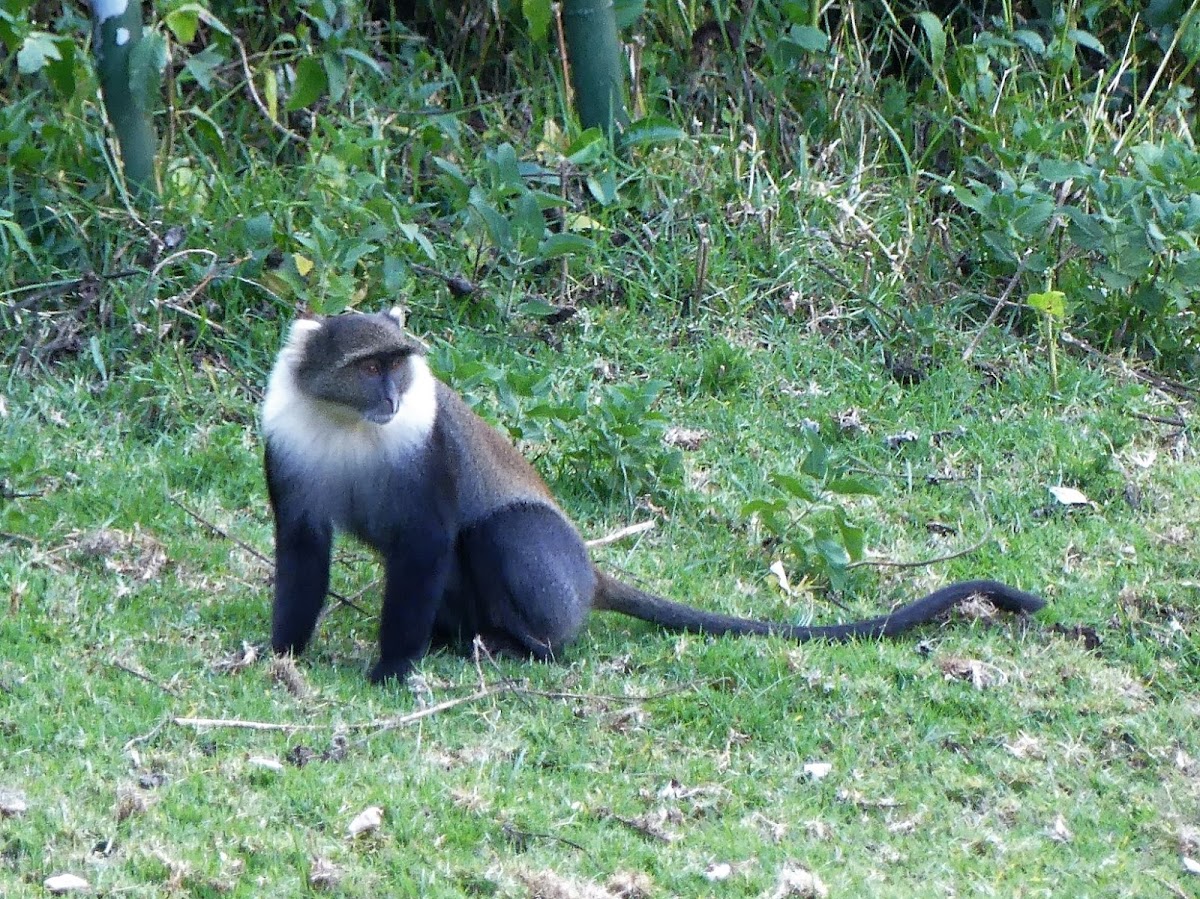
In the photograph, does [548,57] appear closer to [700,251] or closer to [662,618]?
[700,251]

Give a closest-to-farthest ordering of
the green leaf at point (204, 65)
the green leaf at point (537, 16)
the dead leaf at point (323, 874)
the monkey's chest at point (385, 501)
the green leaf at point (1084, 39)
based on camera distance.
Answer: the dead leaf at point (323, 874)
the monkey's chest at point (385, 501)
the green leaf at point (204, 65)
the green leaf at point (537, 16)
the green leaf at point (1084, 39)

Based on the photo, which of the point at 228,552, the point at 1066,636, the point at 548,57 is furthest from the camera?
the point at 548,57

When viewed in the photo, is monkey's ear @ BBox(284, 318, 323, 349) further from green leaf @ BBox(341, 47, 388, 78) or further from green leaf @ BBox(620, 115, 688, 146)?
green leaf @ BBox(620, 115, 688, 146)

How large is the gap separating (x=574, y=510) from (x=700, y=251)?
1.96 metres

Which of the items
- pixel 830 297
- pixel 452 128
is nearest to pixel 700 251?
pixel 830 297

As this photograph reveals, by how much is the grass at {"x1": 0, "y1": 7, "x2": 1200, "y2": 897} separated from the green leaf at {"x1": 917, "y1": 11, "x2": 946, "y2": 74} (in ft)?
1.62

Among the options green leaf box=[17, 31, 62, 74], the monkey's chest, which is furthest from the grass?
green leaf box=[17, 31, 62, 74]

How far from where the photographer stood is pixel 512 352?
7.80 m

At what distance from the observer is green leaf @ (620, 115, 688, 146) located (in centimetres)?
848

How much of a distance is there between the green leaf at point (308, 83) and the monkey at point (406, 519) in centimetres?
296

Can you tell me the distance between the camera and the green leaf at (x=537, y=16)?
8438 millimetres

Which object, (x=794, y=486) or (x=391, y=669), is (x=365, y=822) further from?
(x=794, y=486)

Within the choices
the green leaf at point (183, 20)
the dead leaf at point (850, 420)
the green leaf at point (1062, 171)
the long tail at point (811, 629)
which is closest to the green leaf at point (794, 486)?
the long tail at point (811, 629)

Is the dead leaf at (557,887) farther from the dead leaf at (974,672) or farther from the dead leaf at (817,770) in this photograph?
the dead leaf at (974,672)
